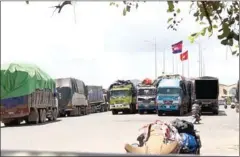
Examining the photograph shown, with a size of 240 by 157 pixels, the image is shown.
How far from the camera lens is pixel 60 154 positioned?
15.6 ft

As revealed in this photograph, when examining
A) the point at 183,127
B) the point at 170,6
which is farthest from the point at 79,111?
the point at 170,6

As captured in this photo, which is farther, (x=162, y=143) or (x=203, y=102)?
(x=203, y=102)

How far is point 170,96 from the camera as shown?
32594 millimetres

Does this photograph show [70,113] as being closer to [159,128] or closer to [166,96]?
[166,96]

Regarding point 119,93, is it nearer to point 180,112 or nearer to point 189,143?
point 180,112

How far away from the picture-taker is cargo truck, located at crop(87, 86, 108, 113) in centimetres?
4525

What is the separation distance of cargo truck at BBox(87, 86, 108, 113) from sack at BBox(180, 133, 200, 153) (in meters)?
34.6

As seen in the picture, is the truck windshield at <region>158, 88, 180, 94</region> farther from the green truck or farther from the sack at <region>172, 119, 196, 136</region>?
the sack at <region>172, 119, 196, 136</region>

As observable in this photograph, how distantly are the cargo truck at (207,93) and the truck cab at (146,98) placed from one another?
3.37 meters

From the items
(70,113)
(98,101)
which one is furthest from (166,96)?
(98,101)

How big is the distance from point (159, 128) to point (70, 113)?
2853 centimetres

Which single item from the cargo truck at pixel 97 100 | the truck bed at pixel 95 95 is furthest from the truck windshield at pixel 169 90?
the truck bed at pixel 95 95

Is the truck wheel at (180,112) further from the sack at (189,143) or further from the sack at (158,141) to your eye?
the sack at (158,141)

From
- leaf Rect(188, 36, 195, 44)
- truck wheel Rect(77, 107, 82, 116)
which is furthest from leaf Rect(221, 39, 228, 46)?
truck wheel Rect(77, 107, 82, 116)
